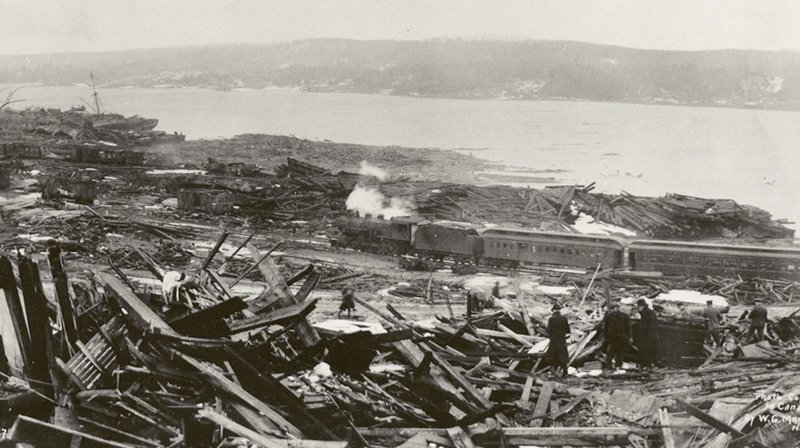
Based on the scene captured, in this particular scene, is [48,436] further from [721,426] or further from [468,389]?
[721,426]

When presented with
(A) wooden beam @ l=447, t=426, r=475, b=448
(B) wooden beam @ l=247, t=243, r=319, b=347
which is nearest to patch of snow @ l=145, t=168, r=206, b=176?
(B) wooden beam @ l=247, t=243, r=319, b=347

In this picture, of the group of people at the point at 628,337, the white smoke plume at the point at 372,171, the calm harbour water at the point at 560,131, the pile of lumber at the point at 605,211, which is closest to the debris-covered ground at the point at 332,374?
the group of people at the point at 628,337

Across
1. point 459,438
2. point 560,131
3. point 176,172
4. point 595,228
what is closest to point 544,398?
point 459,438

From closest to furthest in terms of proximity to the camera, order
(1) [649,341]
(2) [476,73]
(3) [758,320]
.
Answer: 1. (1) [649,341]
2. (3) [758,320]
3. (2) [476,73]

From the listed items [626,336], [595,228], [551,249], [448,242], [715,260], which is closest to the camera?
[626,336]

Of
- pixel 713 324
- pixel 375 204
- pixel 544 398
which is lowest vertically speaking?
pixel 375 204

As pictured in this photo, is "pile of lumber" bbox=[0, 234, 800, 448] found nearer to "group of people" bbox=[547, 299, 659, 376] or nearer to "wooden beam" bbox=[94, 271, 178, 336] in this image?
"wooden beam" bbox=[94, 271, 178, 336]

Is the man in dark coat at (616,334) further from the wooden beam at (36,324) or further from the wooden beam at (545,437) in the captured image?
the wooden beam at (36,324)

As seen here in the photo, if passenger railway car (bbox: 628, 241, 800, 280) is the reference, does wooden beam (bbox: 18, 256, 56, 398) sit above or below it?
above
